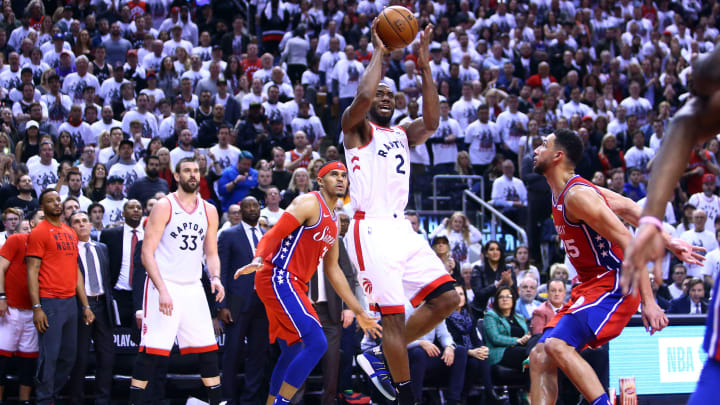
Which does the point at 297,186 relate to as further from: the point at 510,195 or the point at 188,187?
the point at 510,195

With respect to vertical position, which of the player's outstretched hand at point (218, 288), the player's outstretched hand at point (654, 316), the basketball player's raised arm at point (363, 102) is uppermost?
the basketball player's raised arm at point (363, 102)

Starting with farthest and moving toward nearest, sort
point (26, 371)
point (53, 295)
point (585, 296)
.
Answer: point (26, 371), point (53, 295), point (585, 296)

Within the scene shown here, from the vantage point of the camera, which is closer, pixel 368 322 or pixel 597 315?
pixel 597 315

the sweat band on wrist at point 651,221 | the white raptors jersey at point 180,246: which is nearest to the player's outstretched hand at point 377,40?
the white raptors jersey at point 180,246

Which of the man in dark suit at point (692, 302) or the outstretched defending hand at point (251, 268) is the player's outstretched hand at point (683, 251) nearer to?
the outstretched defending hand at point (251, 268)

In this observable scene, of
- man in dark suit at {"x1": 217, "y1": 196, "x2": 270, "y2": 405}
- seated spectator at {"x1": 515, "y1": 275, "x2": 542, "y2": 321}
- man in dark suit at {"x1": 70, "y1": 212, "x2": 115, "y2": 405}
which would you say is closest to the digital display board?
seated spectator at {"x1": 515, "y1": 275, "x2": 542, "y2": 321}

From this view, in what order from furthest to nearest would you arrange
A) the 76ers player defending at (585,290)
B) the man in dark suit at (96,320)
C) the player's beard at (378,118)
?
the man in dark suit at (96,320) < the player's beard at (378,118) < the 76ers player defending at (585,290)

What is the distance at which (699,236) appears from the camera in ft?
42.7

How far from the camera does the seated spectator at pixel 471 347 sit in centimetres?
937

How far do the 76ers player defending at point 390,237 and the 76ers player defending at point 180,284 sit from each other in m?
1.74

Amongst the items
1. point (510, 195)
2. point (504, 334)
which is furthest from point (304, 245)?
point (510, 195)

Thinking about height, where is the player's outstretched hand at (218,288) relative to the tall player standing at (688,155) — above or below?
below

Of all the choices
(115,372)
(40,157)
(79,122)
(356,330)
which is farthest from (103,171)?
(356,330)

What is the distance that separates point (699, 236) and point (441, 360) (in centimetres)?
601
